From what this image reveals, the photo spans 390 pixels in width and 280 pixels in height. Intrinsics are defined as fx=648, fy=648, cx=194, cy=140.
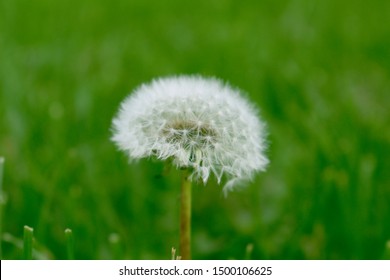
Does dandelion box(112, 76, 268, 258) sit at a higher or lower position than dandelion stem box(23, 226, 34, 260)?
higher

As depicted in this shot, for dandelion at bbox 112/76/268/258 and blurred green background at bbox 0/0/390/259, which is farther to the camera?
blurred green background at bbox 0/0/390/259

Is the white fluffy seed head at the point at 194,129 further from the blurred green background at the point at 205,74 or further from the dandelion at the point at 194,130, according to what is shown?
the blurred green background at the point at 205,74

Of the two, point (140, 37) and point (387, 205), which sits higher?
point (140, 37)

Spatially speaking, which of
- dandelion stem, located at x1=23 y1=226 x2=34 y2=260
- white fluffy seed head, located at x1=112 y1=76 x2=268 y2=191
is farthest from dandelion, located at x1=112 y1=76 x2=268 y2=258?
dandelion stem, located at x1=23 y1=226 x2=34 y2=260

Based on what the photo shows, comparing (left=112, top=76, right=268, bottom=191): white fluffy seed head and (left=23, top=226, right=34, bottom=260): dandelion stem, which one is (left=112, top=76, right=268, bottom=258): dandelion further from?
(left=23, top=226, right=34, bottom=260): dandelion stem

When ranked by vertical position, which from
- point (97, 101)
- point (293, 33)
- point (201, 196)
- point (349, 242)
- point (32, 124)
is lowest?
point (349, 242)

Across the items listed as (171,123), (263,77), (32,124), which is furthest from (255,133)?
(263,77)

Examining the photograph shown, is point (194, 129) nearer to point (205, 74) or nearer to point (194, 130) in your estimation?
point (194, 130)

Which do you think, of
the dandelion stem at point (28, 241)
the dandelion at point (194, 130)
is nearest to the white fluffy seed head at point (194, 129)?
the dandelion at point (194, 130)

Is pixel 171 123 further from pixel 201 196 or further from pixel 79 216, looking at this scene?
pixel 201 196

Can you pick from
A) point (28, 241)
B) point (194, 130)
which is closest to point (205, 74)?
point (194, 130)
